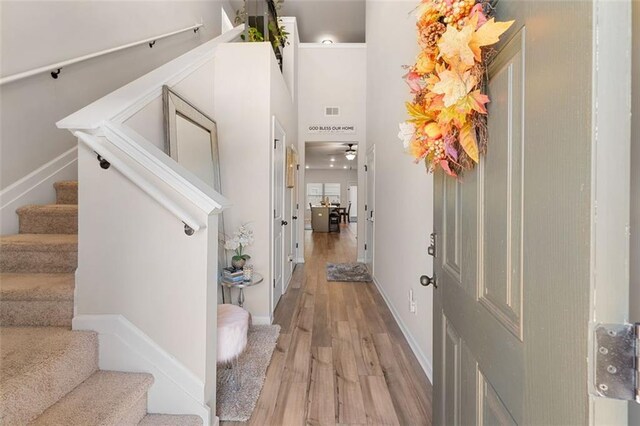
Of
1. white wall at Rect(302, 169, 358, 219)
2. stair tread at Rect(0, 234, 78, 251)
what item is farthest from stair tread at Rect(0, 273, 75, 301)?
white wall at Rect(302, 169, 358, 219)

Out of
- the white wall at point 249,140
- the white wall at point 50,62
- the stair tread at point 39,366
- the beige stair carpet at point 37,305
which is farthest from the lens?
the white wall at point 249,140

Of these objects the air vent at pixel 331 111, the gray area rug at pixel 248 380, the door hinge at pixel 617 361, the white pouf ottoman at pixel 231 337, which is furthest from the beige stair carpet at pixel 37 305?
the air vent at pixel 331 111

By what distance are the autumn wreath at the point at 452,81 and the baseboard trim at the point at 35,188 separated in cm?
268

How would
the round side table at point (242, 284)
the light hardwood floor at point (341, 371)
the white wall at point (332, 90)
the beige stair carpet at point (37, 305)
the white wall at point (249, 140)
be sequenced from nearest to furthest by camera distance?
the beige stair carpet at point (37, 305)
the light hardwood floor at point (341, 371)
the round side table at point (242, 284)
the white wall at point (249, 140)
the white wall at point (332, 90)

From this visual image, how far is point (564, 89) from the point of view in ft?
1.61

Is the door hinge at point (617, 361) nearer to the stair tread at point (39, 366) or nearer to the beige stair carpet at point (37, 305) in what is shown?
the stair tread at point (39, 366)

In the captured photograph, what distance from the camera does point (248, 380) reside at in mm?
1991

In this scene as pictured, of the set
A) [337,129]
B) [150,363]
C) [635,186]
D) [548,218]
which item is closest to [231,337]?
[150,363]

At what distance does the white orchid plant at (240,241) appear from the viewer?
8.69 feet

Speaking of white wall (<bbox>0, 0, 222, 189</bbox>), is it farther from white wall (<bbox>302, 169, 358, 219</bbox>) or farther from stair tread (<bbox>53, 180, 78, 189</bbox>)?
white wall (<bbox>302, 169, 358, 219</bbox>)

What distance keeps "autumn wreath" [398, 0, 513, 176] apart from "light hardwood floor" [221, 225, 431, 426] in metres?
1.53

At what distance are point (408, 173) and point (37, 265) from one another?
267 cm

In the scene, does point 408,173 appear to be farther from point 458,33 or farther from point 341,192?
point 341,192

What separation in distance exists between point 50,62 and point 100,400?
2491 mm
